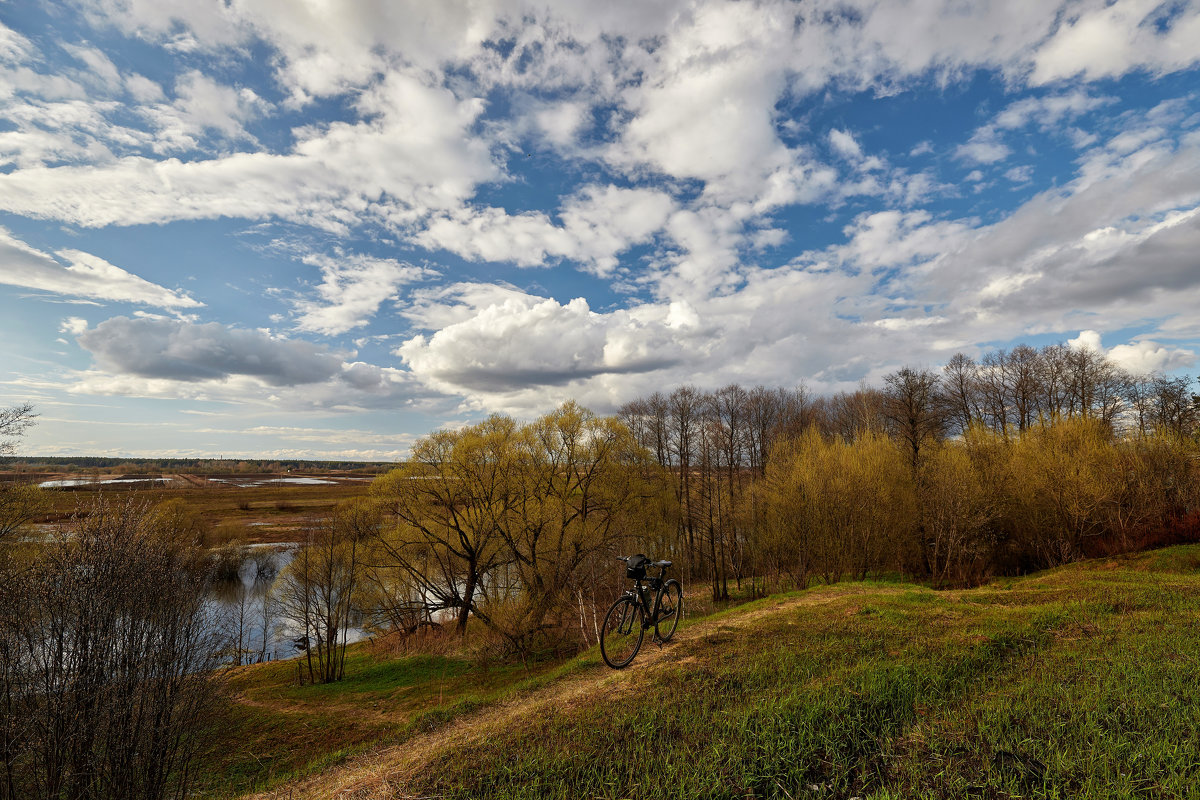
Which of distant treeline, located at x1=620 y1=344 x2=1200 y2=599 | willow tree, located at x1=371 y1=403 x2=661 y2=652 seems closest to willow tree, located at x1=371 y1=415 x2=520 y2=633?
willow tree, located at x1=371 y1=403 x2=661 y2=652

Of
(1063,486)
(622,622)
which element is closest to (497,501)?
(622,622)

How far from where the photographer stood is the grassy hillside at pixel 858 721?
3.64m

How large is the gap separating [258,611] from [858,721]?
3771 cm

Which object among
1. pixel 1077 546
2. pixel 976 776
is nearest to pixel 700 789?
pixel 976 776

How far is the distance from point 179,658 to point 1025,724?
12942mm

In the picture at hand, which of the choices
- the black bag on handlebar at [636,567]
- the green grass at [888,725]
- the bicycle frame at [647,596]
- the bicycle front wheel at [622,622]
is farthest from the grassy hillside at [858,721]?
the black bag on handlebar at [636,567]

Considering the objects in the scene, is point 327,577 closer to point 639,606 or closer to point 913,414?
point 639,606

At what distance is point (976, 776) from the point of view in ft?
11.6

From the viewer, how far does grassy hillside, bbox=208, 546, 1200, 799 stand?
3.64 meters

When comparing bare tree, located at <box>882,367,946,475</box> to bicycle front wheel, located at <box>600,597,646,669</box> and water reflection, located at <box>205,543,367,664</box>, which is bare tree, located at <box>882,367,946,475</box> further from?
water reflection, located at <box>205,543,367,664</box>

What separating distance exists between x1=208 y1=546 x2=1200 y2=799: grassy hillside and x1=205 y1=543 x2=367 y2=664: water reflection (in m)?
23.5

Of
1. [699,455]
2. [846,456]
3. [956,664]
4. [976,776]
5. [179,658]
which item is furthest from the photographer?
[699,455]

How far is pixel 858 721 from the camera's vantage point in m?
4.56

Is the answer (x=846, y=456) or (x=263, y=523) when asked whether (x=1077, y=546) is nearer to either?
(x=846, y=456)
